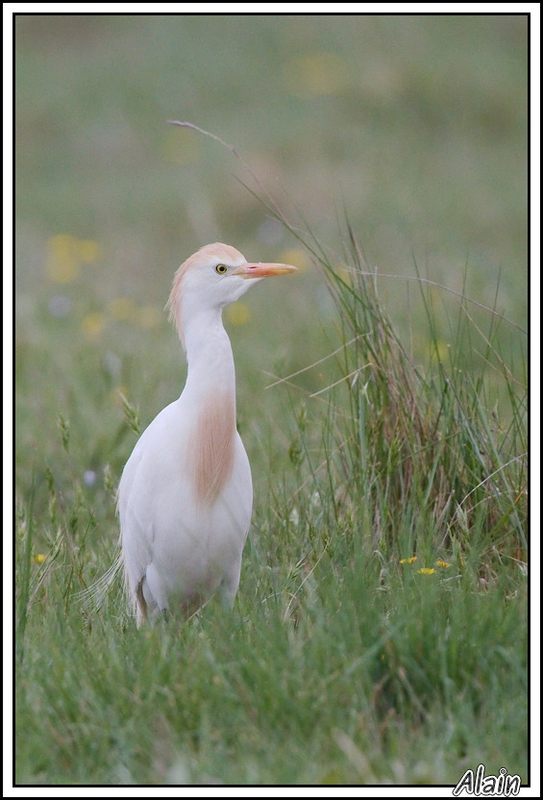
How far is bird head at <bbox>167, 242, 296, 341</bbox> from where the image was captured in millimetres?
2943

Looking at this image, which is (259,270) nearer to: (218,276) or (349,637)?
(218,276)

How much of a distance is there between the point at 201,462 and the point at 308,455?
41 cm

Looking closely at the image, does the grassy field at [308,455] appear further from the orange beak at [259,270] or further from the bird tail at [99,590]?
the orange beak at [259,270]

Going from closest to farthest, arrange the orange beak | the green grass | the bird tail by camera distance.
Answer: the green grass < the orange beak < the bird tail

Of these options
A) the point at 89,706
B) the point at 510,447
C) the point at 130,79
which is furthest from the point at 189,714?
the point at 130,79

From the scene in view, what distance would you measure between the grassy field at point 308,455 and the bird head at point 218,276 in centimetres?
18

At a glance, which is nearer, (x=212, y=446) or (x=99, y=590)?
(x=212, y=446)

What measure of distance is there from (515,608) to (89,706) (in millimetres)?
1018

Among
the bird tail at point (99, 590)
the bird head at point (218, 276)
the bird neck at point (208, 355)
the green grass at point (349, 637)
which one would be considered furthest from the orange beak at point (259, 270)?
the bird tail at point (99, 590)

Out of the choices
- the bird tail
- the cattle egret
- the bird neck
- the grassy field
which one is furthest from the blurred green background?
the bird neck

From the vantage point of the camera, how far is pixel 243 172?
9.11 meters

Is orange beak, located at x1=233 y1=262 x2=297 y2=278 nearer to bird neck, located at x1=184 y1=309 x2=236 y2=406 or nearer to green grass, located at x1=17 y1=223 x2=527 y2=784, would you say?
bird neck, located at x1=184 y1=309 x2=236 y2=406

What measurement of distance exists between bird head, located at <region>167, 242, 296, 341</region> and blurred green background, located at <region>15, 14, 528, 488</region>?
5.26ft

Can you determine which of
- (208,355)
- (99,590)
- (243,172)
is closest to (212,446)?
(208,355)
